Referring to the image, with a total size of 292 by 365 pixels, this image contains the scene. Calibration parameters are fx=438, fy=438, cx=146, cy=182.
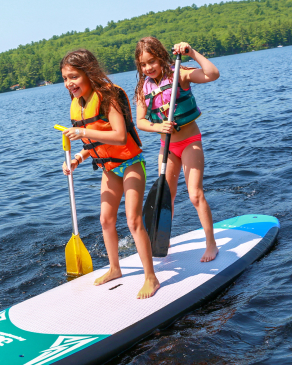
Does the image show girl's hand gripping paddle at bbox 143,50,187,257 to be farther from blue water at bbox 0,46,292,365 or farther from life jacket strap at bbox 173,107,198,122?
blue water at bbox 0,46,292,365

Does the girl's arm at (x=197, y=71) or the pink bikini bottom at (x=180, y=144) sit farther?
the pink bikini bottom at (x=180, y=144)

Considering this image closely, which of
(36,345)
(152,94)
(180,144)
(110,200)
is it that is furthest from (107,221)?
(152,94)

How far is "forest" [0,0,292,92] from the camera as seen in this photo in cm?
10469

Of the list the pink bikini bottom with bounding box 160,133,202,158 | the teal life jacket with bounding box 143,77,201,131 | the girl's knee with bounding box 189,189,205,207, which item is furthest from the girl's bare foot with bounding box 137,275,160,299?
the teal life jacket with bounding box 143,77,201,131

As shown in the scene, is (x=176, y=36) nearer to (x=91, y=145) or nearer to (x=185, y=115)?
(x=185, y=115)

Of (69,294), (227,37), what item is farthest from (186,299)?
(227,37)

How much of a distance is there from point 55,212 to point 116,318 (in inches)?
167

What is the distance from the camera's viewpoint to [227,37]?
10800cm

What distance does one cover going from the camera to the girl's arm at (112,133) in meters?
3.18

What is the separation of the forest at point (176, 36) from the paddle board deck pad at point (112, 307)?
252ft

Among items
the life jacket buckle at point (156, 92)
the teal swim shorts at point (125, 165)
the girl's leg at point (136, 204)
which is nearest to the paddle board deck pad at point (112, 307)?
the girl's leg at point (136, 204)

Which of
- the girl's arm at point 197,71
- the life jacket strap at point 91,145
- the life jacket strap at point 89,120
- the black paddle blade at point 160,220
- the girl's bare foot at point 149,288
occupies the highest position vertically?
the girl's arm at point 197,71

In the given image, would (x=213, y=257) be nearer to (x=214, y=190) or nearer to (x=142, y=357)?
(x=142, y=357)

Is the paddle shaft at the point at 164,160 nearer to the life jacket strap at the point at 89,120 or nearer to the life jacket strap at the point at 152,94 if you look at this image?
the life jacket strap at the point at 152,94
